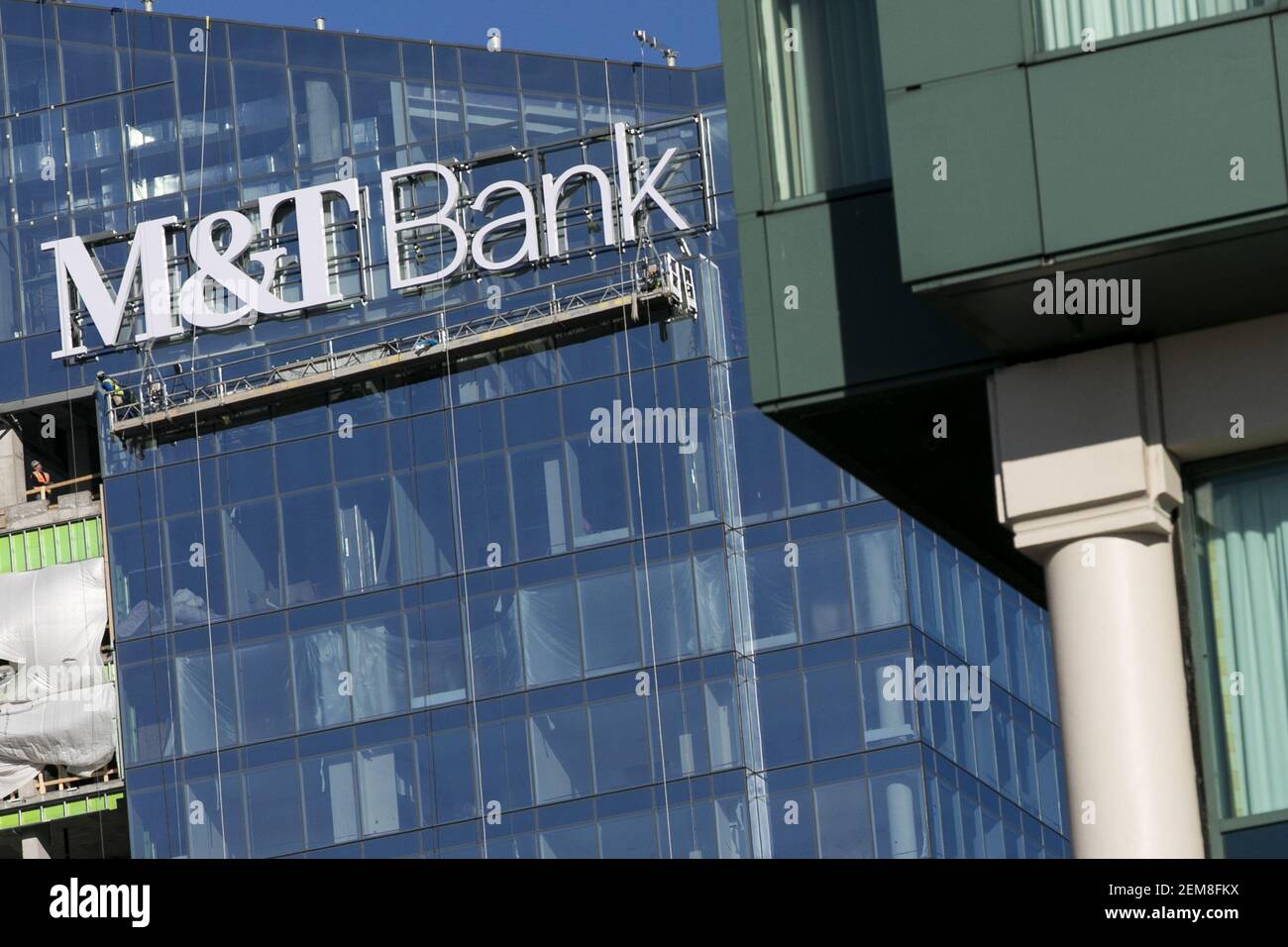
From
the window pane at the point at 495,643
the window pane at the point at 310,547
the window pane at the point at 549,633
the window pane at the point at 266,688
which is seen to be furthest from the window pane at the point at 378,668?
the window pane at the point at 549,633

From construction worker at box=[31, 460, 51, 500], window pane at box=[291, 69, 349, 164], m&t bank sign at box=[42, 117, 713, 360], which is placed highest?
window pane at box=[291, 69, 349, 164]

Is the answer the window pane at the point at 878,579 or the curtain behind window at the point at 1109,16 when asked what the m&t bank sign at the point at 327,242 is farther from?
the curtain behind window at the point at 1109,16

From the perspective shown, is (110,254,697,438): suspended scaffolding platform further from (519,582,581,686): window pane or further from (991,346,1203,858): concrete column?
(991,346,1203,858): concrete column

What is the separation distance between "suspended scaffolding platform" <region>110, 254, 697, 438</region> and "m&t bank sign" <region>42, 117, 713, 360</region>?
195cm

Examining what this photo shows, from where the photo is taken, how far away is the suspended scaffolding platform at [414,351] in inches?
3019

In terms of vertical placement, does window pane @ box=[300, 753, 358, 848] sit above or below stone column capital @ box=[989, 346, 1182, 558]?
above

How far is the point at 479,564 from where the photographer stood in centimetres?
7669

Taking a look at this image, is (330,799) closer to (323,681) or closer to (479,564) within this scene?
(323,681)

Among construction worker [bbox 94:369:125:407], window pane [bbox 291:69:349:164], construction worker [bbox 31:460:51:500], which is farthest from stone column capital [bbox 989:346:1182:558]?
construction worker [bbox 31:460:51:500]

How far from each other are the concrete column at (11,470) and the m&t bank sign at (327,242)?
3659mm

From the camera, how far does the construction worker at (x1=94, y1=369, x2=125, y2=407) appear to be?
270ft

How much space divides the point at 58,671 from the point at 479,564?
14.1 meters
